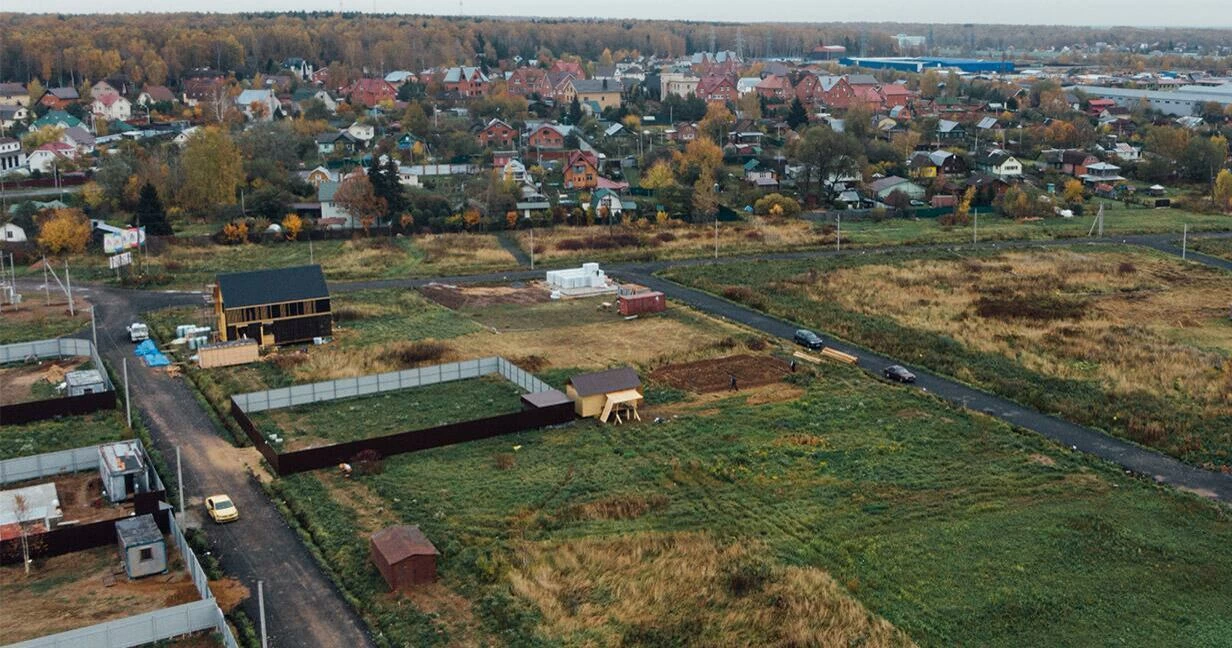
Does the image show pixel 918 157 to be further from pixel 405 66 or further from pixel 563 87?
pixel 405 66

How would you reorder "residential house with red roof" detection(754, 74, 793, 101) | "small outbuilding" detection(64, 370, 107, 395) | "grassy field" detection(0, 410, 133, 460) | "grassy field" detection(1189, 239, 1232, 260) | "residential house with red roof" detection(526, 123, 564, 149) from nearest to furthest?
"grassy field" detection(0, 410, 133, 460), "small outbuilding" detection(64, 370, 107, 395), "grassy field" detection(1189, 239, 1232, 260), "residential house with red roof" detection(526, 123, 564, 149), "residential house with red roof" detection(754, 74, 793, 101)

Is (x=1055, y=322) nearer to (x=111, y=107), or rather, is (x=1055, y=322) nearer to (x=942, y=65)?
(x=111, y=107)

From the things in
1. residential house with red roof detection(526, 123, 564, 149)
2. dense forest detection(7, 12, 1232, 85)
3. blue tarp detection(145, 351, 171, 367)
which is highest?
dense forest detection(7, 12, 1232, 85)

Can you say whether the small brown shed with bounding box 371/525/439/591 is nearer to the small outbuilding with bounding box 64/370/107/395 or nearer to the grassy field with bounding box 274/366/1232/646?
the grassy field with bounding box 274/366/1232/646

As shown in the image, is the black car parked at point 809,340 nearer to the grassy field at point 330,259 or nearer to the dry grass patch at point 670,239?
the dry grass patch at point 670,239

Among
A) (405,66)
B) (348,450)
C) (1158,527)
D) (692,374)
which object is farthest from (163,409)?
(405,66)

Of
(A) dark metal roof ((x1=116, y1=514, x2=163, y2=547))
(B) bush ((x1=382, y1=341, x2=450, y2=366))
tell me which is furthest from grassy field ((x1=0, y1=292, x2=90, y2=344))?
(A) dark metal roof ((x1=116, y1=514, x2=163, y2=547))

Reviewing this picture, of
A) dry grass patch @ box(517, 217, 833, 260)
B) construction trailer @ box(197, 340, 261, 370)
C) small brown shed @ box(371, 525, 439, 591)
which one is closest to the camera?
small brown shed @ box(371, 525, 439, 591)
